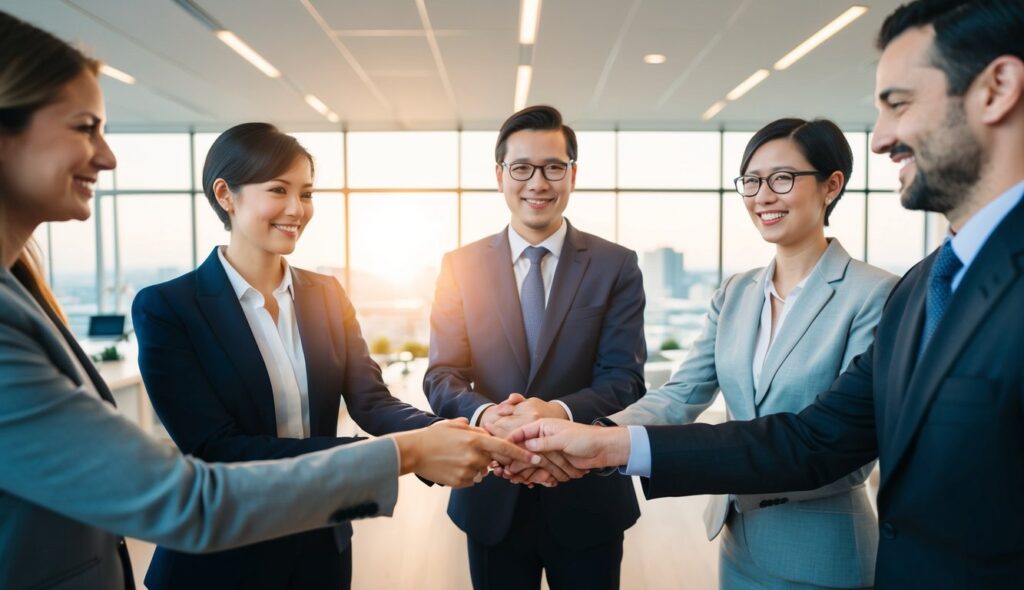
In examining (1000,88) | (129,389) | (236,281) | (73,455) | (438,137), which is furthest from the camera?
(438,137)

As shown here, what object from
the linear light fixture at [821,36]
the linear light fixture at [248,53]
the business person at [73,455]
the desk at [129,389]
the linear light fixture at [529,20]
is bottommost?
the desk at [129,389]

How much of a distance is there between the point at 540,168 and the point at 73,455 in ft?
5.00

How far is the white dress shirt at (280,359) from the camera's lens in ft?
5.49

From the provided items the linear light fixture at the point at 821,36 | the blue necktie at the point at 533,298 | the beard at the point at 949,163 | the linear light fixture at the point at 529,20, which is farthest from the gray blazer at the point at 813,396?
the linear light fixture at the point at 821,36

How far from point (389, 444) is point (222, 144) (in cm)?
105

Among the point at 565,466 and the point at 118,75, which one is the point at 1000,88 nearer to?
the point at 565,466

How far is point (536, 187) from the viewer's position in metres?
2.08

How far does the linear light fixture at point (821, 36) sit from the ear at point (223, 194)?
4.78 m

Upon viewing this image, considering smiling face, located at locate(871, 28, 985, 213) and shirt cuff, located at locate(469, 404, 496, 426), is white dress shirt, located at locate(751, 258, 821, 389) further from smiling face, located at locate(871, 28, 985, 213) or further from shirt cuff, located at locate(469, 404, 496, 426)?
shirt cuff, located at locate(469, 404, 496, 426)

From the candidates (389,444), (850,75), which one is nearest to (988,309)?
(389,444)

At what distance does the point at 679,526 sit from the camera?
4254 millimetres

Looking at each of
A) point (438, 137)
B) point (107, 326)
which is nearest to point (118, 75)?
point (107, 326)

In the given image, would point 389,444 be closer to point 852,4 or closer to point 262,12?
point 262,12

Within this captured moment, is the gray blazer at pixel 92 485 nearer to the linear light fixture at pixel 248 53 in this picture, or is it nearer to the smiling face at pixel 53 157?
the smiling face at pixel 53 157
